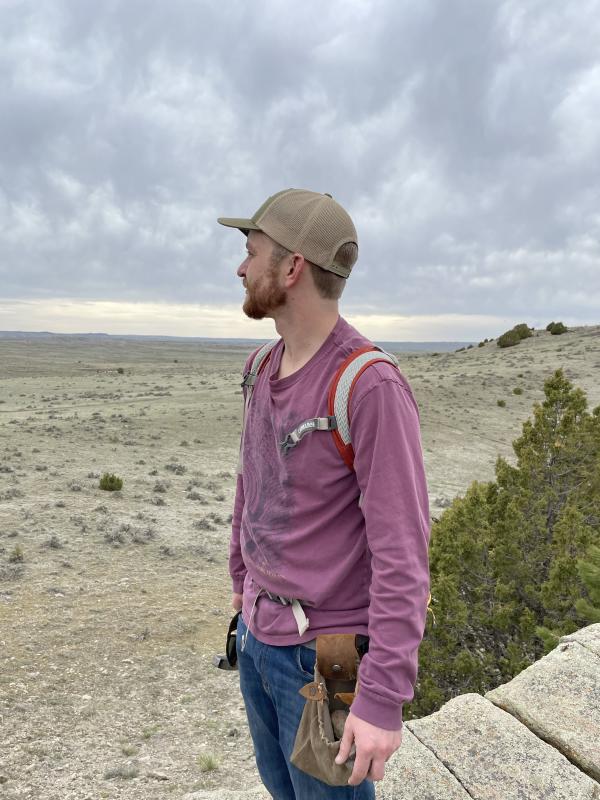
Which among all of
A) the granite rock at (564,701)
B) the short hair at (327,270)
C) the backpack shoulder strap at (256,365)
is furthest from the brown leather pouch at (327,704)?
the granite rock at (564,701)

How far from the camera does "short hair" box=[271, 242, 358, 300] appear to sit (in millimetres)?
1885

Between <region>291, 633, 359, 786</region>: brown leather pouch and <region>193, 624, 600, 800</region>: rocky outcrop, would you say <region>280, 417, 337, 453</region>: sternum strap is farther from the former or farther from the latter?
<region>193, 624, 600, 800</region>: rocky outcrop

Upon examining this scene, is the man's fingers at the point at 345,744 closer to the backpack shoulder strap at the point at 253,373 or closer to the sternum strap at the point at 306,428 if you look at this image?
the sternum strap at the point at 306,428

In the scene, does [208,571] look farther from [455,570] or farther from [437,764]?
[437,764]

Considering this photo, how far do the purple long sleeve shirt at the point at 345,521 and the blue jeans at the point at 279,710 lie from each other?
71 mm

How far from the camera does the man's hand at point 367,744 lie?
163 cm

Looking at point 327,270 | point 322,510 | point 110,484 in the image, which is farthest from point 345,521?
Result: point 110,484

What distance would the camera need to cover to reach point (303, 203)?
189 centimetres

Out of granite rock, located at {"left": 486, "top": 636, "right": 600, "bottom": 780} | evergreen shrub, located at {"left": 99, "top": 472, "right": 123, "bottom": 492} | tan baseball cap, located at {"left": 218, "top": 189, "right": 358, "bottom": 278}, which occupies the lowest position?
evergreen shrub, located at {"left": 99, "top": 472, "right": 123, "bottom": 492}

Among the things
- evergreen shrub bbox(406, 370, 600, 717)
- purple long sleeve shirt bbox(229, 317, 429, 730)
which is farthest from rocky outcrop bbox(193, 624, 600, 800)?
purple long sleeve shirt bbox(229, 317, 429, 730)

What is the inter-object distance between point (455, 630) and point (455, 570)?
1.57ft

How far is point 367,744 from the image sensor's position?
1630 millimetres

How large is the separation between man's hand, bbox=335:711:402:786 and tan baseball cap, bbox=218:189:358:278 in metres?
1.29

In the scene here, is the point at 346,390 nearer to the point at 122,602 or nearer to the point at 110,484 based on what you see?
the point at 122,602
